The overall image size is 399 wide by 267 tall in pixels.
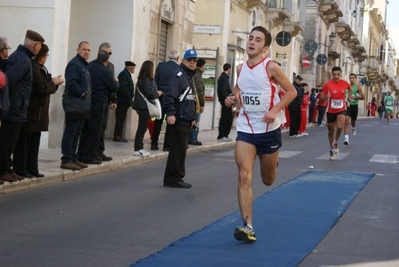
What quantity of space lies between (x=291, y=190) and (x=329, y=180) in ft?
5.92

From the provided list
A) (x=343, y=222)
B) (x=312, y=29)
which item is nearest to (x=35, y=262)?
(x=343, y=222)

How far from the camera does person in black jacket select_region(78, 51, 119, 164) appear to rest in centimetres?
1444

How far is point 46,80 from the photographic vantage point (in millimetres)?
12234

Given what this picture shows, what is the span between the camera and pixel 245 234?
793cm

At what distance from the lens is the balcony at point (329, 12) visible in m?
60.7

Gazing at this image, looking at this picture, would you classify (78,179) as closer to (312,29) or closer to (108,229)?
(108,229)

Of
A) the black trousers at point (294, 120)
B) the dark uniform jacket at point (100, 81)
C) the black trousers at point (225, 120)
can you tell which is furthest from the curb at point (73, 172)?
the black trousers at point (294, 120)

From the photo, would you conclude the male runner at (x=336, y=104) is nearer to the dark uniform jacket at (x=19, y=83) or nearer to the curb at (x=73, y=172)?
the curb at (x=73, y=172)

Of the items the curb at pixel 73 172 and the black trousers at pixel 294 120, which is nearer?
the curb at pixel 73 172

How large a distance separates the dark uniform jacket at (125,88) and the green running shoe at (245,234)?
1189cm

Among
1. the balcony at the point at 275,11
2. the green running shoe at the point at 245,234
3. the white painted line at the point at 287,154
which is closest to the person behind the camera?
the green running shoe at the point at 245,234

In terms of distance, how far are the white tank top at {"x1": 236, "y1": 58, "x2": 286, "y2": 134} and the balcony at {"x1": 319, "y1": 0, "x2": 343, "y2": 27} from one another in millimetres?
53053

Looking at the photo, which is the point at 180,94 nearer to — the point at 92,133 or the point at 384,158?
the point at 92,133

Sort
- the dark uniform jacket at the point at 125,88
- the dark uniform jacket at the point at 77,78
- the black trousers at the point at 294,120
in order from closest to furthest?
1. the dark uniform jacket at the point at 77,78
2. the dark uniform jacket at the point at 125,88
3. the black trousers at the point at 294,120
